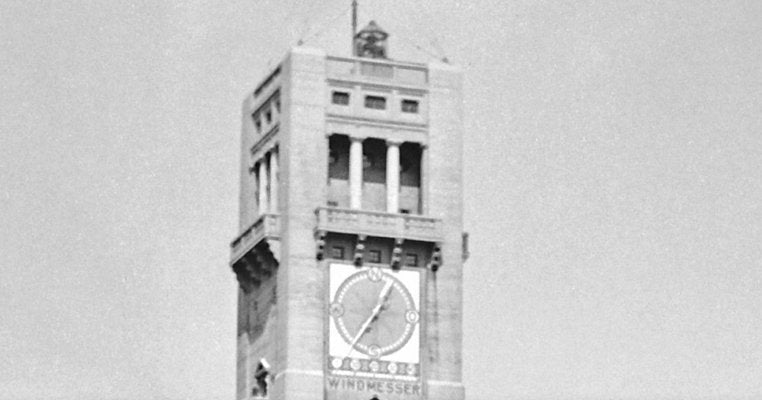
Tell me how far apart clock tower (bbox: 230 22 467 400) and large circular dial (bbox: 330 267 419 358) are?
0.04 metres

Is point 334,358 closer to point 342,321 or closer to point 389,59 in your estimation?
point 342,321

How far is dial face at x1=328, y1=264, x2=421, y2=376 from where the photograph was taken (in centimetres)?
14638

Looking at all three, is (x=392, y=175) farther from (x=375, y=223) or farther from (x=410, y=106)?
(x=410, y=106)

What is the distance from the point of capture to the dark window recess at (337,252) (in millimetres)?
147625

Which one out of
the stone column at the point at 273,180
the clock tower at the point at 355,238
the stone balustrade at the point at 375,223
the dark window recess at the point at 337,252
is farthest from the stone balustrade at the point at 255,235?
the dark window recess at the point at 337,252

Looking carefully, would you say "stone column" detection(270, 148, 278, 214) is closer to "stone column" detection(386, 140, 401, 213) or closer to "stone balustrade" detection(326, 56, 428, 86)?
"stone balustrade" detection(326, 56, 428, 86)

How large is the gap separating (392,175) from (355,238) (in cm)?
325

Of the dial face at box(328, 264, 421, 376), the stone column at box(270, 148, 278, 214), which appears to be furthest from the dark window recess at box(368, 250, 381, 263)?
the stone column at box(270, 148, 278, 214)

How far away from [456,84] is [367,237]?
8.02 metres

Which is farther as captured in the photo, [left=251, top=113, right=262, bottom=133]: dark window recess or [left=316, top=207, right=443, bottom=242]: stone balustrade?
[left=251, top=113, right=262, bottom=133]: dark window recess

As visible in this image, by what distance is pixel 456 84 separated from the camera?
151250 mm

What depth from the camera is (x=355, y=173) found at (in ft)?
488

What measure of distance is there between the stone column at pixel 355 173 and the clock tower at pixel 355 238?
0.13 feet

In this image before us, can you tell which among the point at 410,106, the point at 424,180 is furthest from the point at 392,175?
the point at 410,106
